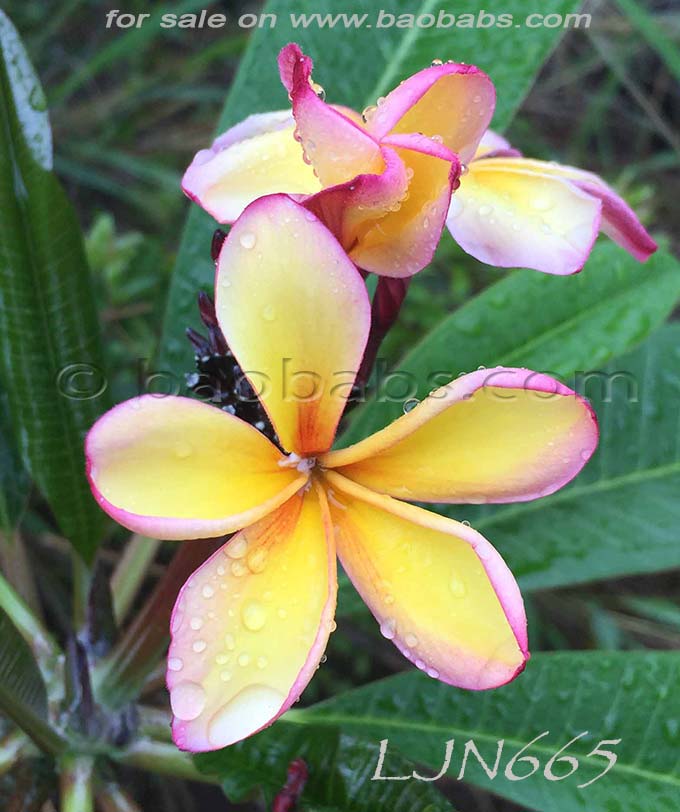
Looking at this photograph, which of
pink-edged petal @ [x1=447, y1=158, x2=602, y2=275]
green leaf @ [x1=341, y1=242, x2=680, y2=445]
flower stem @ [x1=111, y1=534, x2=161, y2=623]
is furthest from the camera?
flower stem @ [x1=111, y1=534, x2=161, y2=623]

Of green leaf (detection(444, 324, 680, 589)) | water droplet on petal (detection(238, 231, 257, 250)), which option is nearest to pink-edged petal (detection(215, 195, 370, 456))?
water droplet on petal (detection(238, 231, 257, 250))

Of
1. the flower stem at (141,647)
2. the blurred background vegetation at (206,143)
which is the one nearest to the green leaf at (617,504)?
the blurred background vegetation at (206,143)

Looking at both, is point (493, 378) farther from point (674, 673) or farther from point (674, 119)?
point (674, 119)

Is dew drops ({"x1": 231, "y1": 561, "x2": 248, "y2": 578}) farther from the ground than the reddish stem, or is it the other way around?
dew drops ({"x1": 231, "y1": 561, "x2": 248, "y2": 578})

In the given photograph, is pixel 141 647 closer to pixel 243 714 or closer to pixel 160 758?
pixel 160 758

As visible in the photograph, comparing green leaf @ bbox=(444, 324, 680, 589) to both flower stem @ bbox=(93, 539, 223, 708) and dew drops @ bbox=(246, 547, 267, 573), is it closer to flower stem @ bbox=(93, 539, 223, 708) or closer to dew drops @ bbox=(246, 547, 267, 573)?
flower stem @ bbox=(93, 539, 223, 708)

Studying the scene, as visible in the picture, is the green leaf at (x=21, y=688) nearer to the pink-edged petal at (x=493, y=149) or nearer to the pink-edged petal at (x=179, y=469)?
the pink-edged petal at (x=179, y=469)
